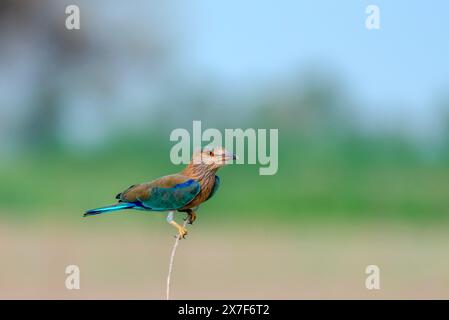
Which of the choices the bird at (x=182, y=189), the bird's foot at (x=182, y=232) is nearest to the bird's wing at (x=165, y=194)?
the bird at (x=182, y=189)

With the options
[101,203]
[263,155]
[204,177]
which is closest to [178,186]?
[204,177]

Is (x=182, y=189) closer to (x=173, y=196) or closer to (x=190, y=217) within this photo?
(x=173, y=196)

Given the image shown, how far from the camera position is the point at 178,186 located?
3.57m

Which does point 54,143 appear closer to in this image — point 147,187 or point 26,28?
point 26,28

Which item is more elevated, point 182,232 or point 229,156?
point 229,156

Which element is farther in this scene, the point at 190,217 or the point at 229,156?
the point at 190,217

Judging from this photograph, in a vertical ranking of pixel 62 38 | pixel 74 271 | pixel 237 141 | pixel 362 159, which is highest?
pixel 62 38

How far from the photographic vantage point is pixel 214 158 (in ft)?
11.8

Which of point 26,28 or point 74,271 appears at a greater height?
point 26,28

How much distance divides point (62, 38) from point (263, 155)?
8.30 m

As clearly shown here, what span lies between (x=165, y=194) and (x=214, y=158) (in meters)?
0.27

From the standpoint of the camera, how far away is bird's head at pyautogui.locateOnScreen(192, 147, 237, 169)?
3578mm

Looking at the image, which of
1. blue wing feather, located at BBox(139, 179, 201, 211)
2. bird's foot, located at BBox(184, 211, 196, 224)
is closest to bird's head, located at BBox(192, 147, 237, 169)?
blue wing feather, located at BBox(139, 179, 201, 211)

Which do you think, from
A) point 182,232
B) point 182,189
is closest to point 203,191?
point 182,189
